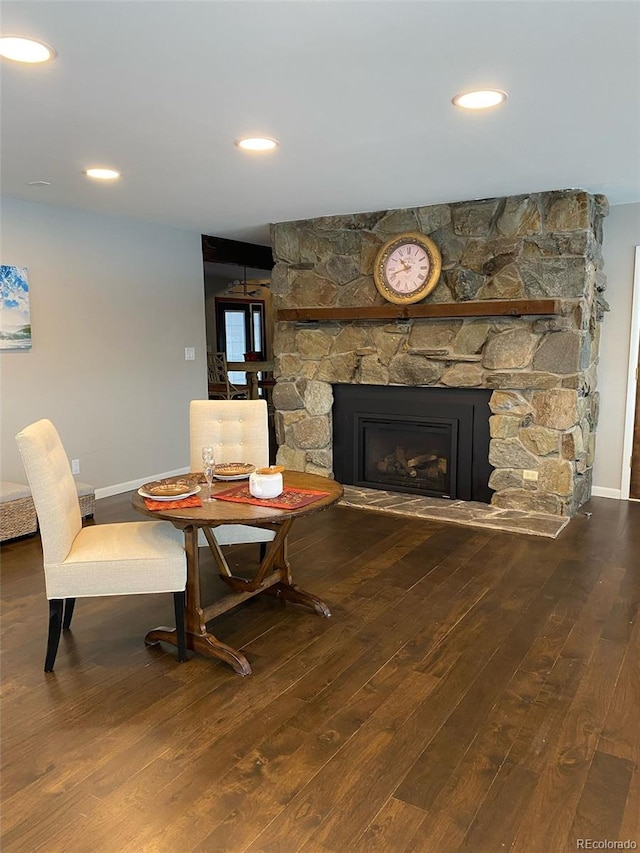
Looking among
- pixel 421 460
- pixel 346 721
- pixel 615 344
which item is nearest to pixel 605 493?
pixel 615 344

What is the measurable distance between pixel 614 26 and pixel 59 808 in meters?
2.86

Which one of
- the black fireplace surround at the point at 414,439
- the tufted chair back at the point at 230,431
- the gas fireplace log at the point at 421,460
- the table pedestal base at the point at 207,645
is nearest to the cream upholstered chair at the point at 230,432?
the tufted chair back at the point at 230,431

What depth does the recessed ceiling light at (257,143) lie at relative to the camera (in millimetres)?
2988

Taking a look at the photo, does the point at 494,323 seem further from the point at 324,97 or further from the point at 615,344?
the point at 324,97

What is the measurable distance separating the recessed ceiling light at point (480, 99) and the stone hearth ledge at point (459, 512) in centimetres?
262

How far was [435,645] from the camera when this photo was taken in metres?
2.70

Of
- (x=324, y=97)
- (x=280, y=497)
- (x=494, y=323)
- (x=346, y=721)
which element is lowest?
(x=346, y=721)

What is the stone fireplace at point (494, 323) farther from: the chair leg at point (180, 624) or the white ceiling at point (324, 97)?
the chair leg at point (180, 624)

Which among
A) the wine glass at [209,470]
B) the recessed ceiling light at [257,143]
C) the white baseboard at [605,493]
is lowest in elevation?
the white baseboard at [605,493]

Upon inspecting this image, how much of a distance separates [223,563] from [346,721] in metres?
1.15

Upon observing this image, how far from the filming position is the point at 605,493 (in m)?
4.95

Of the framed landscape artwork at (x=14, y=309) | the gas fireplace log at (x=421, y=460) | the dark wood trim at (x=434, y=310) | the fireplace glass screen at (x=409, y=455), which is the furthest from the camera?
the gas fireplace log at (x=421, y=460)

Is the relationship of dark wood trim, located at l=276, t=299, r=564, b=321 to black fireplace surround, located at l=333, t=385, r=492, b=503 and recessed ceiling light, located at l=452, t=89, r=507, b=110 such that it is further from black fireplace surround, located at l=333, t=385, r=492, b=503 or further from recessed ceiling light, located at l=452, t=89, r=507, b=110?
recessed ceiling light, located at l=452, t=89, r=507, b=110

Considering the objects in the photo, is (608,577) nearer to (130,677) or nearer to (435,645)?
(435,645)
